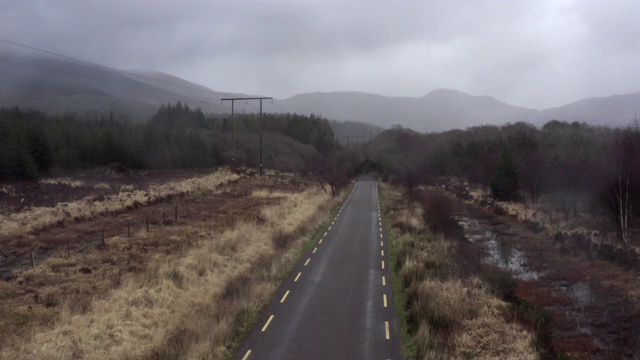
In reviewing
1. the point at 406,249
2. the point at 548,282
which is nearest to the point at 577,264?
the point at 548,282

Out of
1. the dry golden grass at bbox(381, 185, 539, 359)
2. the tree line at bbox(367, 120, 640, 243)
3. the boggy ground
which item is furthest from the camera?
the tree line at bbox(367, 120, 640, 243)

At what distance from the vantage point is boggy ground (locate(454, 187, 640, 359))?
17.4 meters

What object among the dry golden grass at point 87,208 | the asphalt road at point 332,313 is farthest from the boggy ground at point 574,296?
the dry golden grass at point 87,208

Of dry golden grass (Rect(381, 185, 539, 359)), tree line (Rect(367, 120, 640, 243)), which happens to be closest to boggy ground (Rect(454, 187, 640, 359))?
dry golden grass (Rect(381, 185, 539, 359))

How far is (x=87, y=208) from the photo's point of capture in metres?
42.3

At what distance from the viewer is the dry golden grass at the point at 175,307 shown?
1336 cm

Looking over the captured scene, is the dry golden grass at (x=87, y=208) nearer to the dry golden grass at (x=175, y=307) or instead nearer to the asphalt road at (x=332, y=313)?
the dry golden grass at (x=175, y=307)

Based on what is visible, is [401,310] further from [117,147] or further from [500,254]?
[117,147]

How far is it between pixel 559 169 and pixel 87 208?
44.7 meters

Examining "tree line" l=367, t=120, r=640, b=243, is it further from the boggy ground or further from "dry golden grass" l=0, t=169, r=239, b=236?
"dry golden grass" l=0, t=169, r=239, b=236

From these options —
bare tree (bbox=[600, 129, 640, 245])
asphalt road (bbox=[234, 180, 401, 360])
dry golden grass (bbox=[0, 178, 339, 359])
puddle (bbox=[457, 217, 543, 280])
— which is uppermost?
bare tree (bbox=[600, 129, 640, 245])

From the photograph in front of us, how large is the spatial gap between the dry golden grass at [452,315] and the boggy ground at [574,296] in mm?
1278

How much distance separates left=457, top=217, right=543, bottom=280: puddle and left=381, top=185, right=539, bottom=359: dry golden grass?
4.86 meters

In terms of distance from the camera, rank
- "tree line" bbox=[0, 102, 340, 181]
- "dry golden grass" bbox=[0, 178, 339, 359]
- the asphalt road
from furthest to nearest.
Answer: "tree line" bbox=[0, 102, 340, 181]
the asphalt road
"dry golden grass" bbox=[0, 178, 339, 359]
